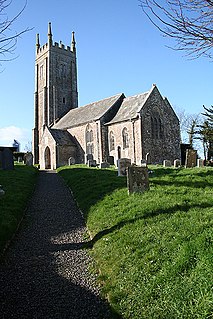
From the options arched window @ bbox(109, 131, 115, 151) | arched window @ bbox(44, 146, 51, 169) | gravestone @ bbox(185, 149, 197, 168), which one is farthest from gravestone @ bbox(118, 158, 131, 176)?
arched window @ bbox(44, 146, 51, 169)

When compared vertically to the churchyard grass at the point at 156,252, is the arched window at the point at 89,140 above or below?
above

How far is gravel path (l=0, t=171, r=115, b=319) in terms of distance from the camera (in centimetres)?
388

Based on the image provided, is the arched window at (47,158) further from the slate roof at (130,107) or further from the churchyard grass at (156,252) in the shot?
the churchyard grass at (156,252)

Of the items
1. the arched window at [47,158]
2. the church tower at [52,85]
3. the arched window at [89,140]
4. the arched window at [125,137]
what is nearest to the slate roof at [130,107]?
the arched window at [125,137]

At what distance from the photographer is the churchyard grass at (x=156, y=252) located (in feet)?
11.1

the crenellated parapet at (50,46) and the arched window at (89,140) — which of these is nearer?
the arched window at (89,140)

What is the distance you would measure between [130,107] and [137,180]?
23.7 m

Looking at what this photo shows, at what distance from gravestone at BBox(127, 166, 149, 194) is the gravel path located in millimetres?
1813

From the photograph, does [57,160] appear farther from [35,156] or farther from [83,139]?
[35,156]

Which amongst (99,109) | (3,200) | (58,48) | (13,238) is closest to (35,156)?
(99,109)

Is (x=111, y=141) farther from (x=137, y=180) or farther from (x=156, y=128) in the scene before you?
(x=137, y=180)

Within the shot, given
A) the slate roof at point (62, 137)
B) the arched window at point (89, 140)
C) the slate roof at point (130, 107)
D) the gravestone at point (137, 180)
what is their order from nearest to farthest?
1. the gravestone at point (137, 180)
2. the slate roof at point (130, 107)
3. the arched window at point (89, 140)
4. the slate roof at point (62, 137)

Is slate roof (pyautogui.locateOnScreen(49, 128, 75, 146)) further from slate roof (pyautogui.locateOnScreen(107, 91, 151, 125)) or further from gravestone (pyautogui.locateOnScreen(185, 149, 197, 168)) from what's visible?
gravestone (pyautogui.locateOnScreen(185, 149, 197, 168))

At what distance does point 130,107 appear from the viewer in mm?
31172
